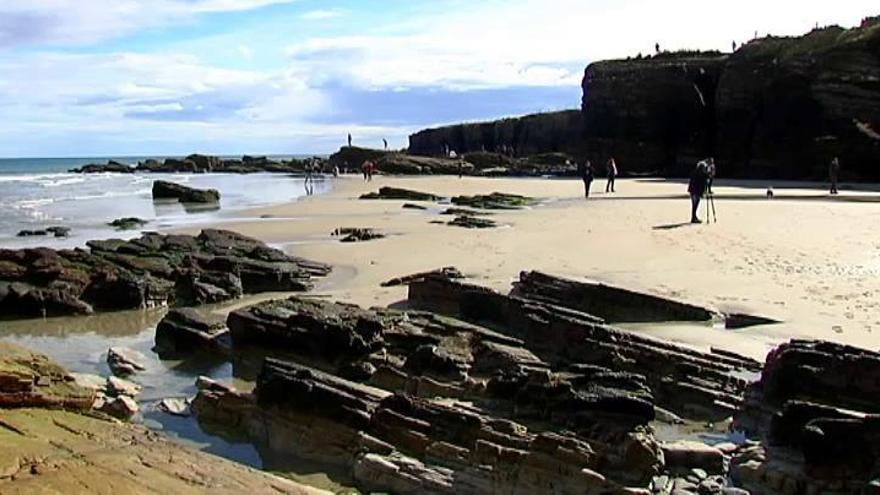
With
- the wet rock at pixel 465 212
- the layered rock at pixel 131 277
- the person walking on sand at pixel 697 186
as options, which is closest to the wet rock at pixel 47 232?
the layered rock at pixel 131 277

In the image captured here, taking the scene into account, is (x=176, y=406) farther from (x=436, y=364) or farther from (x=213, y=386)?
(x=436, y=364)

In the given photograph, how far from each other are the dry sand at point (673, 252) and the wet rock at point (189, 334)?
9.65 feet

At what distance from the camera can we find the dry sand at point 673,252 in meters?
12.5

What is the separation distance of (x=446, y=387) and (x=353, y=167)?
266 ft

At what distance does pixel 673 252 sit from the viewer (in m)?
18.8

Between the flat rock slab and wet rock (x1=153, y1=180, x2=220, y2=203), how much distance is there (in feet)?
127

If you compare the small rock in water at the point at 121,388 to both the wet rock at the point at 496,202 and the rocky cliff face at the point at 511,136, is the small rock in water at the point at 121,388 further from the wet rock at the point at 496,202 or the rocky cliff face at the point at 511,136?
the rocky cliff face at the point at 511,136

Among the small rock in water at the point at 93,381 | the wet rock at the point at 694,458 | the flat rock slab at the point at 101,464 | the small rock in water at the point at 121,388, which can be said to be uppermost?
the flat rock slab at the point at 101,464

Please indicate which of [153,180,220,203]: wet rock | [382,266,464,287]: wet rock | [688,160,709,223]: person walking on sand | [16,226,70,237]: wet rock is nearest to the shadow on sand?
[688,160,709,223]: person walking on sand

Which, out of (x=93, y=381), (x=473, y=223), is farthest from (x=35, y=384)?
(x=473, y=223)

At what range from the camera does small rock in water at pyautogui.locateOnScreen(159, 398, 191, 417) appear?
9836 millimetres

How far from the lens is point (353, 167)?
3529 inches

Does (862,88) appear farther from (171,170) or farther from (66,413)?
(171,170)

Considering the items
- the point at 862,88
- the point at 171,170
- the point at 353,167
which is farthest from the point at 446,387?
the point at 171,170
